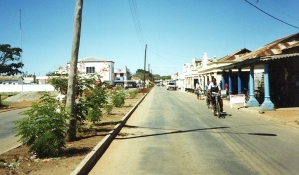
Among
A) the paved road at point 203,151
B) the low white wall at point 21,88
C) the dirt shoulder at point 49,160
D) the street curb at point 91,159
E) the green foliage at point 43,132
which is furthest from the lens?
the low white wall at point 21,88

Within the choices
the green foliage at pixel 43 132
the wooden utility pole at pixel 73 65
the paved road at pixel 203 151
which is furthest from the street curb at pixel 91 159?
the wooden utility pole at pixel 73 65

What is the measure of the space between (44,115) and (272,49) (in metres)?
23.3

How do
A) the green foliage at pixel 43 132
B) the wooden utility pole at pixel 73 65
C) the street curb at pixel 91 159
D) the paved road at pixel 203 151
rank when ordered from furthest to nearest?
the wooden utility pole at pixel 73 65
the green foliage at pixel 43 132
the paved road at pixel 203 151
the street curb at pixel 91 159

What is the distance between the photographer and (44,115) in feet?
19.6

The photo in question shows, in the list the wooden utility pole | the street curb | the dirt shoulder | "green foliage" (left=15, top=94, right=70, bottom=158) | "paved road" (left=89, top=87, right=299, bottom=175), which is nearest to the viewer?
the street curb

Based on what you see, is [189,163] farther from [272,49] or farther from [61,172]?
[272,49]

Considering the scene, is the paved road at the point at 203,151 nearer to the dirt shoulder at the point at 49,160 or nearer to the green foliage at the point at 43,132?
the dirt shoulder at the point at 49,160

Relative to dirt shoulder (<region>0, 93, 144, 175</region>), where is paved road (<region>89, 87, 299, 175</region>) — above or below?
below

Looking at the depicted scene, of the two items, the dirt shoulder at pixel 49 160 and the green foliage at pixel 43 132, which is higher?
the green foliage at pixel 43 132

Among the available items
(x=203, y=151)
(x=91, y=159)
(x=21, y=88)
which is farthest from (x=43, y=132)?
(x=21, y=88)

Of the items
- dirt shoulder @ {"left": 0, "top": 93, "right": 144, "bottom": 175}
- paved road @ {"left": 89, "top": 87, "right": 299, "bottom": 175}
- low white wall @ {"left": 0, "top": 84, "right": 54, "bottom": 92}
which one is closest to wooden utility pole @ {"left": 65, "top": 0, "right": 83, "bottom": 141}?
dirt shoulder @ {"left": 0, "top": 93, "right": 144, "bottom": 175}

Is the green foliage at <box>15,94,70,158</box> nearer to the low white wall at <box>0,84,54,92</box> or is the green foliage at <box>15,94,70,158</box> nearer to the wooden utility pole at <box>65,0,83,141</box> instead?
the wooden utility pole at <box>65,0,83,141</box>

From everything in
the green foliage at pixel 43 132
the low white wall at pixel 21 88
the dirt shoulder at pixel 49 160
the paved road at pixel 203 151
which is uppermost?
the low white wall at pixel 21 88

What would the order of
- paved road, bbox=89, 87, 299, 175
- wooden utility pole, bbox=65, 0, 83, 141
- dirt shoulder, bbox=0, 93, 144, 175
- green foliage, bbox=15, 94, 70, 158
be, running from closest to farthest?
dirt shoulder, bbox=0, 93, 144, 175
paved road, bbox=89, 87, 299, 175
green foliage, bbox=15, 94, 70, 158
wooden utility pole, bbox=65, 0, 83, 141
